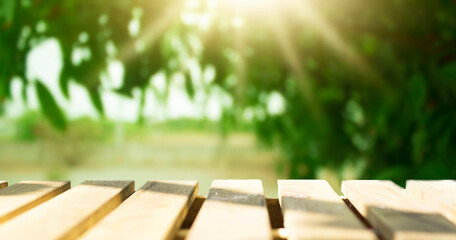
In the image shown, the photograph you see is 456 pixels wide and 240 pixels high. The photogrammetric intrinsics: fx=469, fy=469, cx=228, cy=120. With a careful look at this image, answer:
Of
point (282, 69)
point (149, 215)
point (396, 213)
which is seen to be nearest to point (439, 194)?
point (396, 213)

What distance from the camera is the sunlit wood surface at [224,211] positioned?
22.5 inches

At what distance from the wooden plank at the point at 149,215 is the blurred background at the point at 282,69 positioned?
624mm

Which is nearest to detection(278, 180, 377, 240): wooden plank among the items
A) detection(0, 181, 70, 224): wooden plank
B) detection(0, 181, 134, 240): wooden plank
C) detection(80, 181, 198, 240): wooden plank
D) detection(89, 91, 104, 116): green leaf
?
detection(80, 181, 198, 240): wooden plank

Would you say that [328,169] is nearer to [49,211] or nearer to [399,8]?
[399,8]

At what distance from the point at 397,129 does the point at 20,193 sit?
5.19 feet

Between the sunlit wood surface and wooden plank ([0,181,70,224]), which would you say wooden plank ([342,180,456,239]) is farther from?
wooden plank ([0,181,70,224])

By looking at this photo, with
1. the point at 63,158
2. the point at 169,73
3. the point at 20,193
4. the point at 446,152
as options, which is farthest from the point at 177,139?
the point at 20,193

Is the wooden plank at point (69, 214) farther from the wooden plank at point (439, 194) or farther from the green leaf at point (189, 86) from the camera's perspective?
the green leaf at point (189, 86)

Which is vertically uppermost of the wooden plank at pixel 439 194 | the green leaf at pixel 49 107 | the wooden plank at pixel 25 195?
the green leaf at pixel 49 107

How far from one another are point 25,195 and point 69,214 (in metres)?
0.18

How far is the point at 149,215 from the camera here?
0.64 m

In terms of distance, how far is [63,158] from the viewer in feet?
24.1

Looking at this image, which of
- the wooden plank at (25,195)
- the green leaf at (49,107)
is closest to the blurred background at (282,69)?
the green leaf at (49,107)

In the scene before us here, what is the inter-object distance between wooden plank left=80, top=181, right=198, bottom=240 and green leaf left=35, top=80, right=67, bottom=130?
0.56 metres
